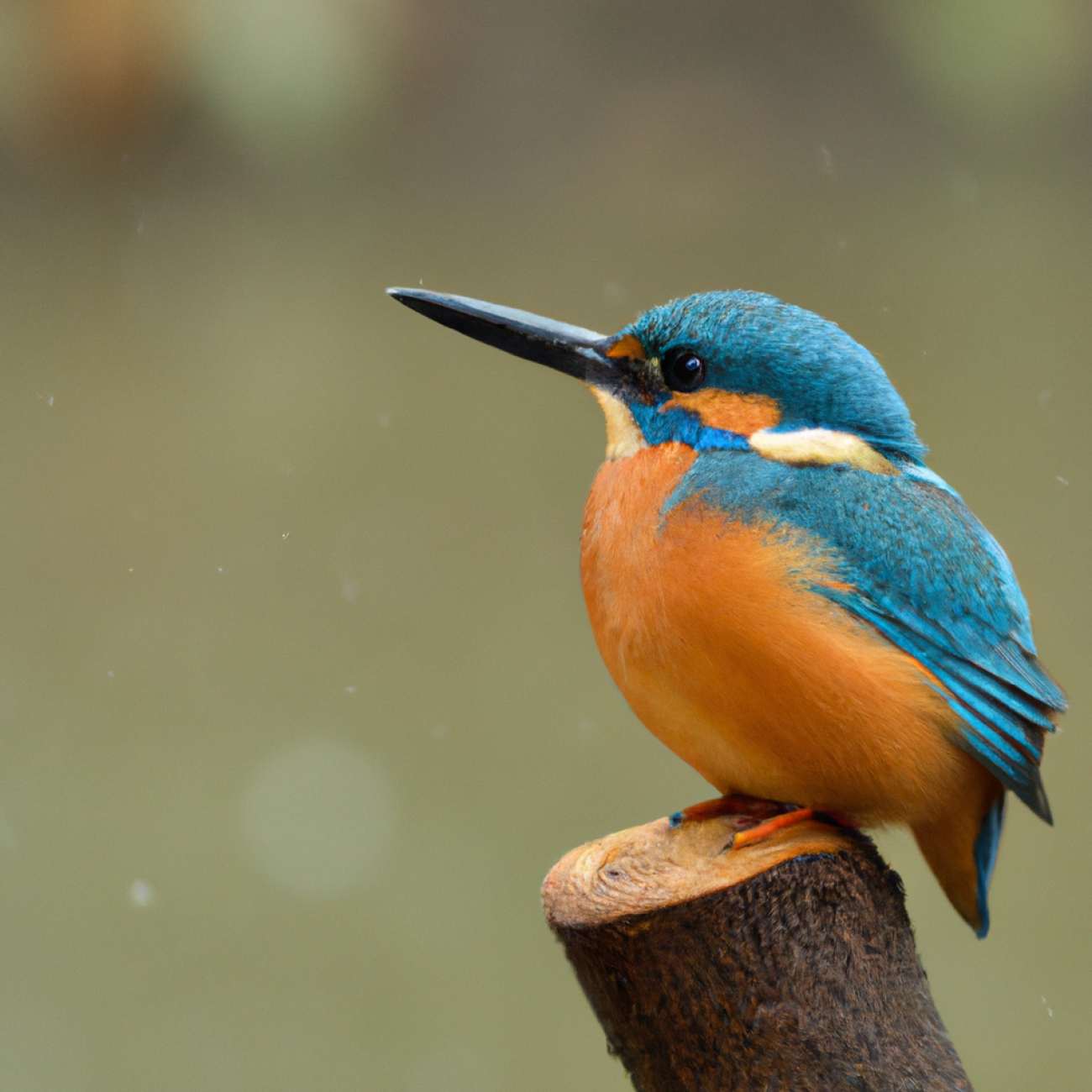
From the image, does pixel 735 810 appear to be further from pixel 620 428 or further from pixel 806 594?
pixel 620 428

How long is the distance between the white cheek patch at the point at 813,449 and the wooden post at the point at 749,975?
0.31 metres

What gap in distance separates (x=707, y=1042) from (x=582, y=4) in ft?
7.08

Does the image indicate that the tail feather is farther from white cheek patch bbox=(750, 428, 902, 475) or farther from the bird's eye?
the bird's eye

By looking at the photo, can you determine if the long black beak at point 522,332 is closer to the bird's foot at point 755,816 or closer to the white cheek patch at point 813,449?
the white cheek patch at point 813,449

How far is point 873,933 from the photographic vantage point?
2.92 ft

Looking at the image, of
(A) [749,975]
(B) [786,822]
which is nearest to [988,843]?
(B) [786,822]

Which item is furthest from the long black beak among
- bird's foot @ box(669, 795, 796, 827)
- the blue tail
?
the blue tail

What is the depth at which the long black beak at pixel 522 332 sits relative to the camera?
106cm

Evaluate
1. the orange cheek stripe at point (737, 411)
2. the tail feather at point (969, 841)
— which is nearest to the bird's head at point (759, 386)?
the orange cheek stripe at point (737, 411)

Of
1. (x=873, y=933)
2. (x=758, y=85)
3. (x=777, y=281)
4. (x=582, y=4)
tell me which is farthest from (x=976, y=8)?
(x=873, y=933)

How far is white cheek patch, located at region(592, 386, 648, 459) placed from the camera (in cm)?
104

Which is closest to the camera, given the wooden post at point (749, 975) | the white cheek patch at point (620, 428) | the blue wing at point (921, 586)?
the wooden post at point (749, 975)

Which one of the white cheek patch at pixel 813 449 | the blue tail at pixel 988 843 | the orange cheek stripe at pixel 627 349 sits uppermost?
the orange cheek stripe at pixel 627 349

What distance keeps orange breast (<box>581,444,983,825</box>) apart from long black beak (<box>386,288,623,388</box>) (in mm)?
154
